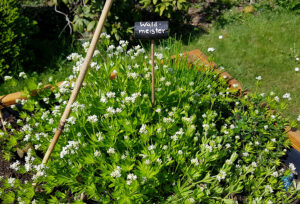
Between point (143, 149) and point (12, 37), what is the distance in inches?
115

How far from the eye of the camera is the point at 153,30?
6.60 ft

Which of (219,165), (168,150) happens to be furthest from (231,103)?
(168,150)

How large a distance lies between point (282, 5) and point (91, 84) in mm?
5383

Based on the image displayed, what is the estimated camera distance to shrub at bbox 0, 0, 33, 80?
360 cm

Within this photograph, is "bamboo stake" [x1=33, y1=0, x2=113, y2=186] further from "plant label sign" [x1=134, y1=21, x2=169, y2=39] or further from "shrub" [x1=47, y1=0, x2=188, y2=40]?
"shrub" [x1=47, y1=0, x2=188, y2=40]

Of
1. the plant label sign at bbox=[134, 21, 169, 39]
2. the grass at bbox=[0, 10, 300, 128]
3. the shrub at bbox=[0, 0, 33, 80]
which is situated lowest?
the grass at bbox=[0, 10, 300, 128]

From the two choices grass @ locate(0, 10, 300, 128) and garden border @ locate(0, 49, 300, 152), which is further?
grass @ locate(0, 10, 300, 128)

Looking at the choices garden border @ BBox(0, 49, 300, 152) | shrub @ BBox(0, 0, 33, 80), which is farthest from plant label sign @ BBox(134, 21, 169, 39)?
shrub @ BBox(0, 0, 33, 80)

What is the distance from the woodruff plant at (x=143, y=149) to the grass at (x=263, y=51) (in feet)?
4.02

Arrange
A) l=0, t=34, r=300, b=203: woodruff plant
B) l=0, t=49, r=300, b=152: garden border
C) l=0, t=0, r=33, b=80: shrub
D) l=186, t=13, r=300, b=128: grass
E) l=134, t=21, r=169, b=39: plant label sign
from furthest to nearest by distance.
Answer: l=186, t=13, r=300, b=128: grass → l=0, t=0, r=33, b=80: shrub → l=0, t=49, r=300, b=152: garden border → l=134, t=21, r=169, b=39: plant label sign → l=0, t=34, r=300, b=203: woodruff plant

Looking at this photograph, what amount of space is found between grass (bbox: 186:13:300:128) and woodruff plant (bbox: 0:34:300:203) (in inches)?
48.2

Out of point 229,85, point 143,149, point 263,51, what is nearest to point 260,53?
point 263,51

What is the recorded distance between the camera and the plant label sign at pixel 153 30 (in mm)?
1990

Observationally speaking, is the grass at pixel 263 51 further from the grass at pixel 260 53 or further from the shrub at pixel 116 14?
the shrub at pixel 116 14
